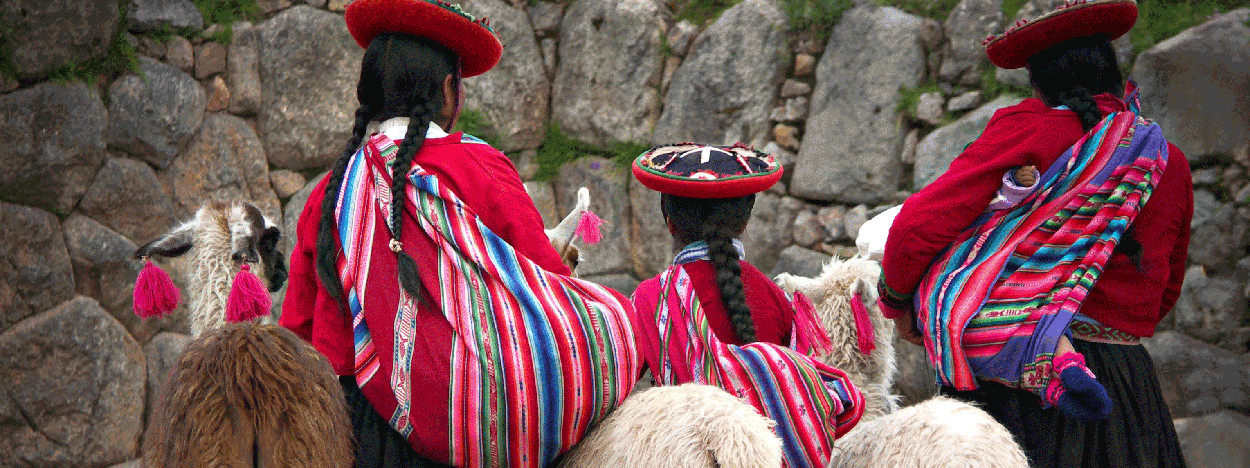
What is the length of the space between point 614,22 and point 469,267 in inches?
125

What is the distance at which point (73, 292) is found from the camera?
12.8ft

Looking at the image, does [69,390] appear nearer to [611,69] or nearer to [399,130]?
[611,69]

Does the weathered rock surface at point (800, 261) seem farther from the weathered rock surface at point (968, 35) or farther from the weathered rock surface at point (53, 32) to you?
the weathered rock surface at point (53, 32)

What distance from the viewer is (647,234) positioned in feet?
14.6

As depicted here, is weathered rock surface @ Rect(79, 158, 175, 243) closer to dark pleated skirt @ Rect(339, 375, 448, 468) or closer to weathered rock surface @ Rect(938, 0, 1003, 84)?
dark pleated skirt @ Rect(339, 375, 448, 468)

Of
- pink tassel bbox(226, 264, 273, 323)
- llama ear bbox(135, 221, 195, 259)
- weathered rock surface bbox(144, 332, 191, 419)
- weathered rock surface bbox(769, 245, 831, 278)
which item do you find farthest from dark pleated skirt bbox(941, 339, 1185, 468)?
weathered rock surface bbox(144, 332, 191, 419)

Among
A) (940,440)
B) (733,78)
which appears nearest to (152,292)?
(940,440)

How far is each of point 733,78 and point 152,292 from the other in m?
2.76

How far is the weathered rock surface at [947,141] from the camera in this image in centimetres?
356

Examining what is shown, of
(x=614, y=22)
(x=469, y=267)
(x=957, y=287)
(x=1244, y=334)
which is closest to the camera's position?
(x=469, y=267)

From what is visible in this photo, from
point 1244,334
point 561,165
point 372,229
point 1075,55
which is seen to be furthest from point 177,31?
point 1244,334

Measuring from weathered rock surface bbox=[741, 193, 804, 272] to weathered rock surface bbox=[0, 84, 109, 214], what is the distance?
118 inches

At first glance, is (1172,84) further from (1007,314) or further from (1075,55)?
(1007,314)

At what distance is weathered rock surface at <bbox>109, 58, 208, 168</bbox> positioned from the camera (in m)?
3.99
